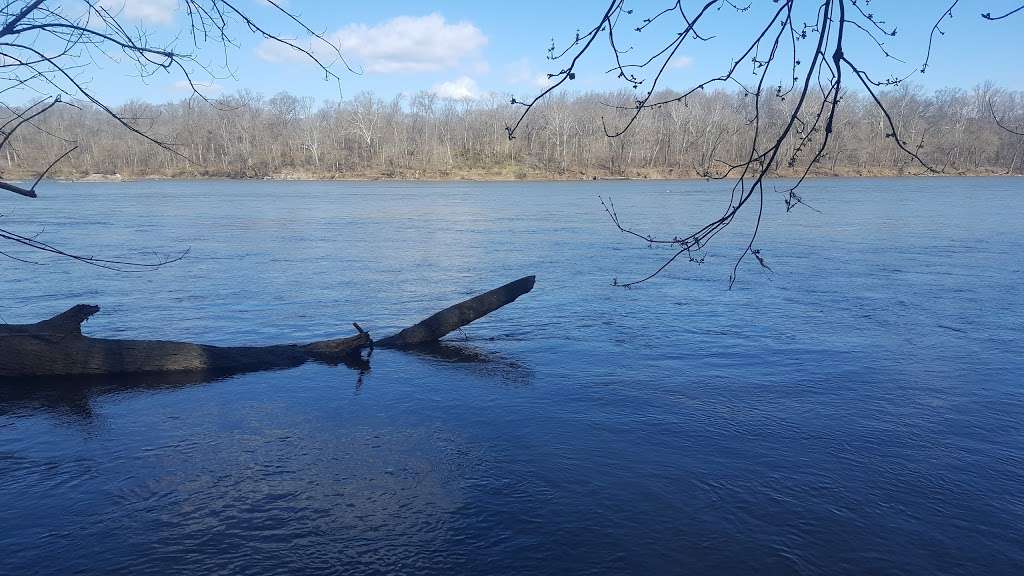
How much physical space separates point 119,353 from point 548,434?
7.51 m

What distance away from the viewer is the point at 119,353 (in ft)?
41.0

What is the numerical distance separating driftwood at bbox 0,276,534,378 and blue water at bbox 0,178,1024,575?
0.42 meters

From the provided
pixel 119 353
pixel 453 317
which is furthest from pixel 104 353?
pixel 453 317

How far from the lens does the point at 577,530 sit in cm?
746

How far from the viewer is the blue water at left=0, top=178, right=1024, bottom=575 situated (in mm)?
7188

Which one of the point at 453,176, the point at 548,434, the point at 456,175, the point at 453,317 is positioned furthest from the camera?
the point at 456,175

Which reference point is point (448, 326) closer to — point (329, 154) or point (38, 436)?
point (38, 436)

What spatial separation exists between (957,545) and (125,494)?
28.3 feet

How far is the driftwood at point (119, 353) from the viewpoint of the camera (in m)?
12.1

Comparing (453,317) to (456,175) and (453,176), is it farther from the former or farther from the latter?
(456,175)

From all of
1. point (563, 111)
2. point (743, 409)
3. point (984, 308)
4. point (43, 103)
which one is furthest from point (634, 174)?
point (43, 103)

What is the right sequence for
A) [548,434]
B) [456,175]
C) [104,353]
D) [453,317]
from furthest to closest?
[456,175] → [453,317] → [104,353] → [548,434]

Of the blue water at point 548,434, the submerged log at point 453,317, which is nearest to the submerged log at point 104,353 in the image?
the blue water at point 548,434

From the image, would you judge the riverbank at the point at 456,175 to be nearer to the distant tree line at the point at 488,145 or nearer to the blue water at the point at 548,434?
the distant tree line at the point at 488,145
